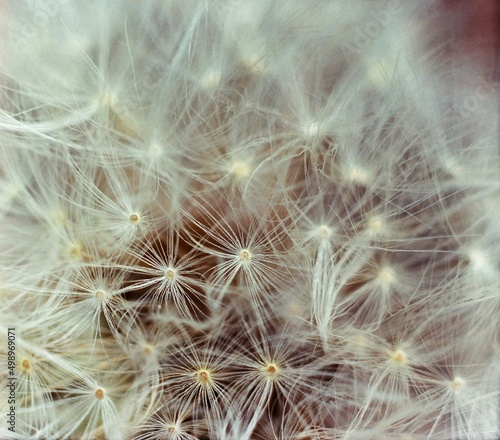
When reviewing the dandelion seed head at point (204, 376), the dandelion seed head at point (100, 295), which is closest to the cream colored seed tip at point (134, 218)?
the dandelion seed head at point (100, 295)

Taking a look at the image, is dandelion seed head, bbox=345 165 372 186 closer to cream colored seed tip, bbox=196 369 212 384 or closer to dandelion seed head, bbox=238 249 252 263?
dandelion seed head, bbox=238 249 252 263

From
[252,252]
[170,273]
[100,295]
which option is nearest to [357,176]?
[252,252]

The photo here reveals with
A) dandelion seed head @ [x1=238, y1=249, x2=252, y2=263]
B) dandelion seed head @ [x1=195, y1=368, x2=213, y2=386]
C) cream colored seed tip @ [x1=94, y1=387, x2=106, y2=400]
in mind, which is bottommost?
cream colored seed tip @ [x1=94, y1=387, x2=106, y2=400]

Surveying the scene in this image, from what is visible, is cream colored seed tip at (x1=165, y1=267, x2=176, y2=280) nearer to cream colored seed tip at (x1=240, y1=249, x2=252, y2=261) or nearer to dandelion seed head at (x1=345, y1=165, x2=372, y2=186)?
cream colored seed tip at (x1=240, y1=249, x2=252, y2=261)

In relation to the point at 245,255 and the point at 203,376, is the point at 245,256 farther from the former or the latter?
the point at 203,376

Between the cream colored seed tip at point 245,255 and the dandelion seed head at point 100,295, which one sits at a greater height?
the cream colored seed tip at point 245,255

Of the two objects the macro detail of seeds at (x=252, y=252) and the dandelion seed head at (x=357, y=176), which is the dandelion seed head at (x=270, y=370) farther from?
the dandelion seed head at (x=357, y=176)

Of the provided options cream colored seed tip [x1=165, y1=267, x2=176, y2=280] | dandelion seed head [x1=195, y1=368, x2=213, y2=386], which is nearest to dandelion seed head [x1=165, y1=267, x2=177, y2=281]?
cream colored seed tip [x1=165, y1=267, x2=176, y2=280]

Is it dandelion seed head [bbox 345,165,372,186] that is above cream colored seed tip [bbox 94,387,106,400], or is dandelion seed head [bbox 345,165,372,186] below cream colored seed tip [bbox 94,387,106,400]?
above
